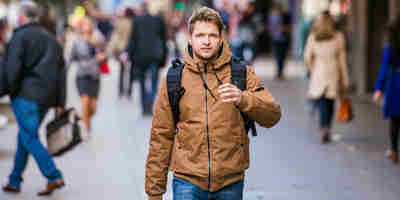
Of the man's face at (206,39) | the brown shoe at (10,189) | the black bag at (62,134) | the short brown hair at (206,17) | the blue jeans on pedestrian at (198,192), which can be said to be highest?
the short brown hair at (206,17)

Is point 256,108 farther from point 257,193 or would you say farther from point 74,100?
point 74,100

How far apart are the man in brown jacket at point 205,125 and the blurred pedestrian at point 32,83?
334cm

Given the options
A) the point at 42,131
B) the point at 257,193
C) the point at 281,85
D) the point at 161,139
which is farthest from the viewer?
the point at 281,85

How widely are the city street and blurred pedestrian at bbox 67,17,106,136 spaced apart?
527 millimetres

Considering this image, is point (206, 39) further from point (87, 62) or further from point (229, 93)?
point (87, 62)

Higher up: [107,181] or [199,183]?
[199,183]

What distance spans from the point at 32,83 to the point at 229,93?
12.9ft

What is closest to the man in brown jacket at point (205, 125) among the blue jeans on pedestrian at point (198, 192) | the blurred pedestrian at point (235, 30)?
the blue jeans on pedestrian at point (198, 192)

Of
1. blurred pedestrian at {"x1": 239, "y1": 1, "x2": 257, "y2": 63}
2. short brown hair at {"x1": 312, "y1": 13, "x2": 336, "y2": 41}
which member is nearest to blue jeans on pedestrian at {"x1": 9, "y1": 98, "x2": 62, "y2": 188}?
short brown hair at {"x1": 312, "y1": 13, "x2": 336, "y2": 41}

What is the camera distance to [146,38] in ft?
44.8

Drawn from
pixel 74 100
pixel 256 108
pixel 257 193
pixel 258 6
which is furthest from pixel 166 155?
pixel 258 6

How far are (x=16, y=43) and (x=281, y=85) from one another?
12.2m

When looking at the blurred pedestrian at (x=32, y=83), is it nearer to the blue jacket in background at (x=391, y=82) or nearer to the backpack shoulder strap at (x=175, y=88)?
the backpack shoulder strap at (x=175, y=88)

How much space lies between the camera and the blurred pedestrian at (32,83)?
291 inches
